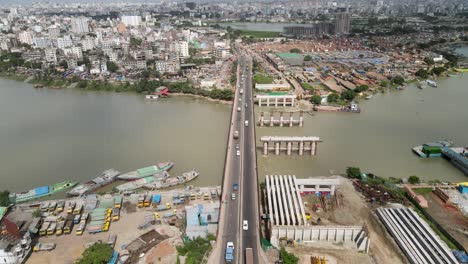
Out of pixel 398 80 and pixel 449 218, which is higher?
pixel 398 80

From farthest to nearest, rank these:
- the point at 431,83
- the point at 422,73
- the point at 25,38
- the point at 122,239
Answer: the point at 25,38, the point at 422,73, the point at 431,83, the point at 122,239

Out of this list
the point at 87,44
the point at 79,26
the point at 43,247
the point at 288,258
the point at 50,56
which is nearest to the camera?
Result: the point at 288,258

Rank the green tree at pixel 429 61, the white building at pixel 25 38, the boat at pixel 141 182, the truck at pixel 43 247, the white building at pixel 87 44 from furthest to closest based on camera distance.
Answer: the white building at pixel 25 38 < the white building at pixel 87 44 < the green tree at pixel 429 61 < the boat at pixel 141 182 < the truck at pixel 43 247

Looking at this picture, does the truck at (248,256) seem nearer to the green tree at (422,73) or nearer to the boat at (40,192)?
the boat at (40,192)

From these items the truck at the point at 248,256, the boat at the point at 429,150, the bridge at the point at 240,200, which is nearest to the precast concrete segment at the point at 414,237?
the bridge at the point at 240,200

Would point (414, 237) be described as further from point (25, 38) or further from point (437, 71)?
point (25, 38)

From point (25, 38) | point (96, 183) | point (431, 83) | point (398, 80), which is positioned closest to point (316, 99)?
point (398, 80)
